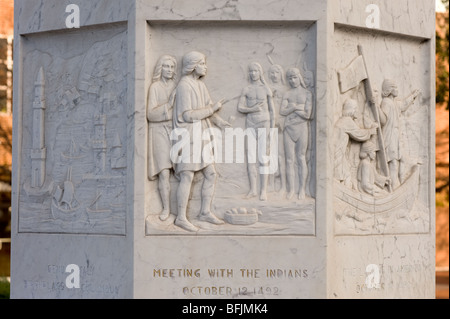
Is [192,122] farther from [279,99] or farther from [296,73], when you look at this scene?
[296,73]

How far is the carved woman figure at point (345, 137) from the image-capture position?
10.6 metres

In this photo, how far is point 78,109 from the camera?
35.9ft

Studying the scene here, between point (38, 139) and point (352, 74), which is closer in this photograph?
point (352, 74)

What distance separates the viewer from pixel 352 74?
10766mm

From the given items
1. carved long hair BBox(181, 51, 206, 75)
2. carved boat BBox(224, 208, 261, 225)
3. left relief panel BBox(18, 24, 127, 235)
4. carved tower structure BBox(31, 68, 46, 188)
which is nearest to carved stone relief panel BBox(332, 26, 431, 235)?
carved boat BBox(224, 208, 261, 225)

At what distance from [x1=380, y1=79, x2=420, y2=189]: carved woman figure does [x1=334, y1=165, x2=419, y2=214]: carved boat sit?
0.14 meters

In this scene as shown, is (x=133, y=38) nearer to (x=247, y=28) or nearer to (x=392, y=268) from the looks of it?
(x=247, y=28)

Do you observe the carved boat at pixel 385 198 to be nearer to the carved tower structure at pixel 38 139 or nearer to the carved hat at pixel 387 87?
the carved hat at pixel 387 87

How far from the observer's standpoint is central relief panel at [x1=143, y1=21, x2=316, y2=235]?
10.1m

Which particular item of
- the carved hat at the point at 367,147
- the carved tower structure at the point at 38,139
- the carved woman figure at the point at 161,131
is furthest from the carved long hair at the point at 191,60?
the carved hat at the point at 367,147

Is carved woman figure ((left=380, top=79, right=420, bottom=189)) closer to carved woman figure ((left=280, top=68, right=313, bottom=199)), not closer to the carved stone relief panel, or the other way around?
the carved stone relief panel

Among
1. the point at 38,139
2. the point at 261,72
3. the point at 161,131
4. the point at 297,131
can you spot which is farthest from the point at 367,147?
the point at 38,139

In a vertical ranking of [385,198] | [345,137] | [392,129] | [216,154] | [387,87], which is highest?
[387,87]

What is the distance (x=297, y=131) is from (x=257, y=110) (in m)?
0.56
